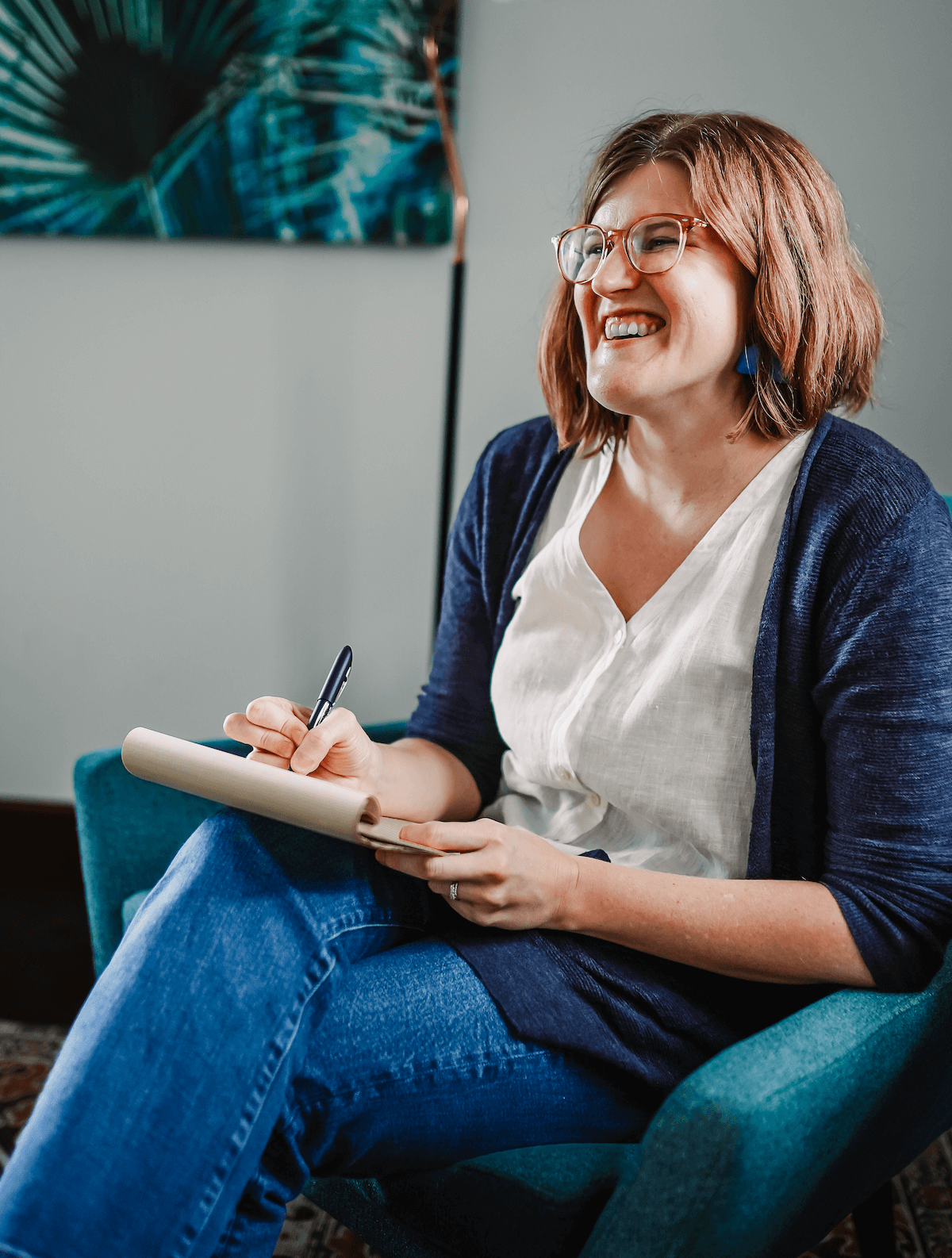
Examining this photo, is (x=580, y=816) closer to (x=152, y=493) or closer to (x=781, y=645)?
(x=781, y=645)

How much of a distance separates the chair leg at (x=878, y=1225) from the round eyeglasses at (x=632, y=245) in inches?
40.5

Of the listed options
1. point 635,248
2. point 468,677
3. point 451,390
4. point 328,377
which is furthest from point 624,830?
point 328,377

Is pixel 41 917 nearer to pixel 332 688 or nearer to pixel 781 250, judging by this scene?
pixel 332 688

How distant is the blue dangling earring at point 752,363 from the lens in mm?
946

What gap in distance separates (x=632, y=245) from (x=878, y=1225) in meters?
1.10

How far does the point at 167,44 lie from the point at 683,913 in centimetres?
163

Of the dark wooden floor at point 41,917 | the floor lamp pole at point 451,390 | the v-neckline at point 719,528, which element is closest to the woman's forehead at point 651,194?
the v-neckline at point 719,528

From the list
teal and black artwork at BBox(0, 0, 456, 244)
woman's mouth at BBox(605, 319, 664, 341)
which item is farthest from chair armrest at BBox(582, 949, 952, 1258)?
teal and black artwork at BBox(0, 0, 456, 244)

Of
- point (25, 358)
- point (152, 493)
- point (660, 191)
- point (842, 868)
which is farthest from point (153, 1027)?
point (25, 358)

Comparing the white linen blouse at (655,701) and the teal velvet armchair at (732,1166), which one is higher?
the white linen blouse at (655,701)

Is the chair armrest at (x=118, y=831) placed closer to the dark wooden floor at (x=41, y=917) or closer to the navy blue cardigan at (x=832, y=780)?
the navy blue cardigan at (x=832, y=780)

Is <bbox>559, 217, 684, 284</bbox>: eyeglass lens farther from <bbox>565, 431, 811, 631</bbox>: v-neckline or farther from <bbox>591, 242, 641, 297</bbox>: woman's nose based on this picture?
<bbox>565, 431, 811, 631</bbox>: v-neckline

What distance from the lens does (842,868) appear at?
82 cm

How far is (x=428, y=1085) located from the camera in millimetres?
754
